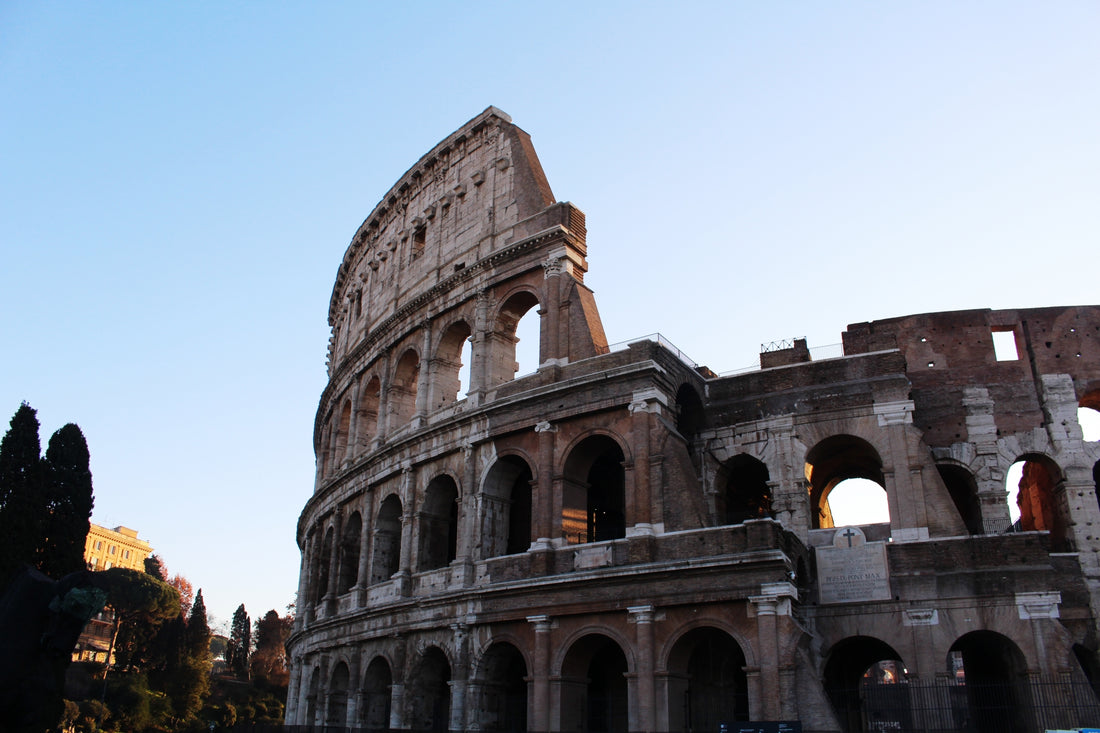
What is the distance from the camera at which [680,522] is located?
1623 cm

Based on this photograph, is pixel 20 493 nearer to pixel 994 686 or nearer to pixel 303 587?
pixel 303 587

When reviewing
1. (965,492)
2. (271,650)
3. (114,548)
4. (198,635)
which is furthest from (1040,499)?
(114,548)

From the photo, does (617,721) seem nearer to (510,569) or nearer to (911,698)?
(510,569)

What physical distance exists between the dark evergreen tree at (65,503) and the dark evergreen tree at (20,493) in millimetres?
337

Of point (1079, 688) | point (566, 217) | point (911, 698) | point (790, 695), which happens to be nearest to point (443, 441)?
point (566, 217)

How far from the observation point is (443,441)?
20656 mm

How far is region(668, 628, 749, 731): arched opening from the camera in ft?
53.8

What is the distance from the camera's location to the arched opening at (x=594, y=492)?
709 inches

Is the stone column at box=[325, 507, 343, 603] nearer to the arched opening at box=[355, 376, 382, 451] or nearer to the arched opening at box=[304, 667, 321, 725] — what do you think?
the arched opening at box=[304, 667, 321, 725]

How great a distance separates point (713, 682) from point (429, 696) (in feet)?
A: 21.6

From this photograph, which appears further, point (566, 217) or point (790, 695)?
point (566, 217)

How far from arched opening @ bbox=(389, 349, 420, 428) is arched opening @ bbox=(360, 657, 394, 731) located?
21.2ft

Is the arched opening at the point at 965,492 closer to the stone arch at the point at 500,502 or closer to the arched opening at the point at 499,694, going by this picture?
the stone arch at the point at 500,502

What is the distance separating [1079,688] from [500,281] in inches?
558
